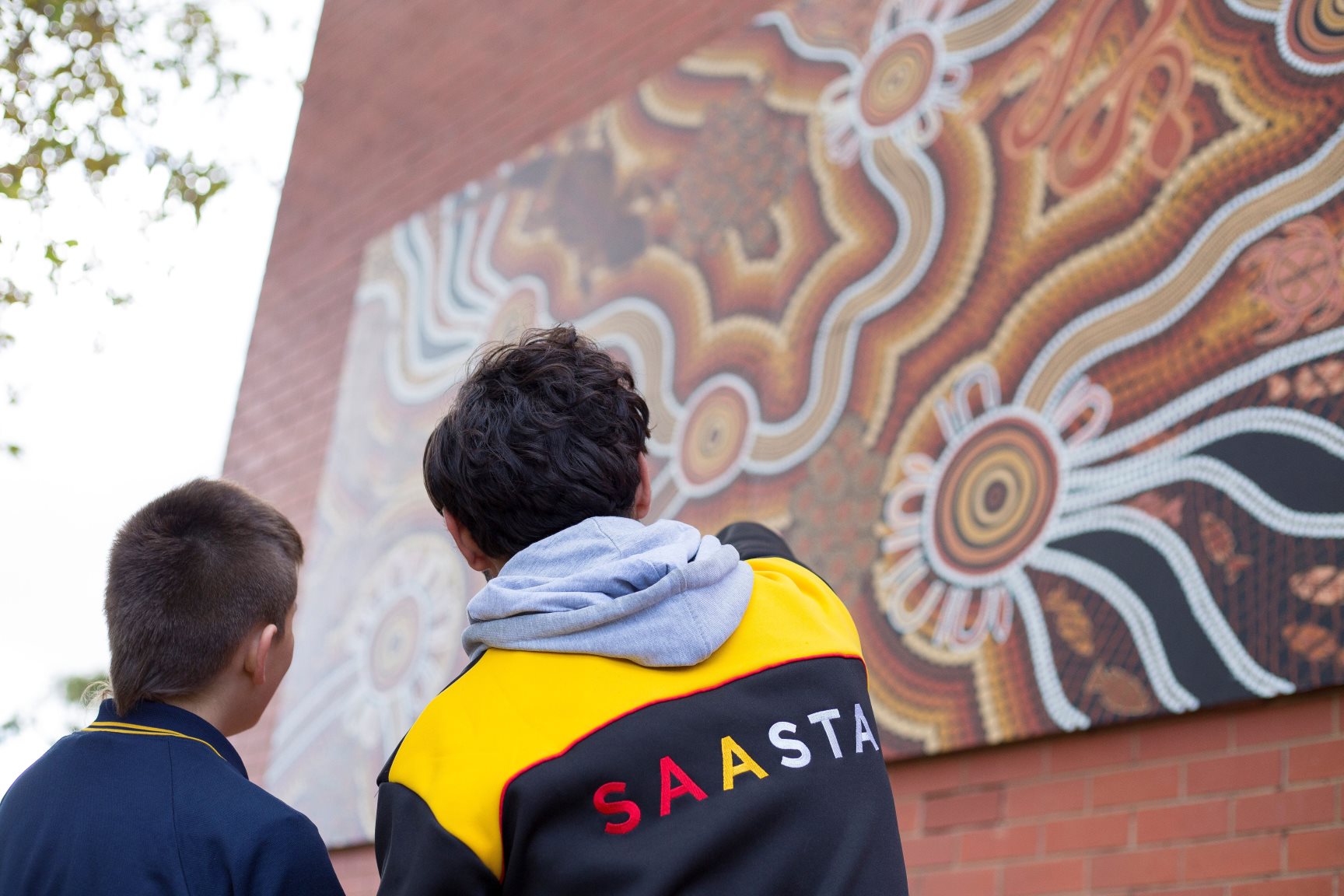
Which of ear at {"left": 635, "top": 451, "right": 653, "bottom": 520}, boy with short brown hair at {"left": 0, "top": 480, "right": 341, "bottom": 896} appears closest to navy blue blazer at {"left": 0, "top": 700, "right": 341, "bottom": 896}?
boy with short brown hair at {"left": 0, "top": 480, "right": 341, "bottom": 896}

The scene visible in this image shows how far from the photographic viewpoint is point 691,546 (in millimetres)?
1347

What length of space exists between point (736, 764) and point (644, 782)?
0.09 metres

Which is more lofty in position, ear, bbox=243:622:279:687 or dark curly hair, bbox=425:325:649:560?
dark curly hair, bbox=425:325:649:560

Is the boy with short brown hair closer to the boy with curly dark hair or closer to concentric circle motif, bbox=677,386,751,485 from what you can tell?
the boy with curly dark hair

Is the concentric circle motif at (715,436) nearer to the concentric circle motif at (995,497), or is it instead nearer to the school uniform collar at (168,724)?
the concentric circle motif at (995,497)

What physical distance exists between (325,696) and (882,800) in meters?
2.92

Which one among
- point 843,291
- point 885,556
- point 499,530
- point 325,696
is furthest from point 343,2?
point 499,530

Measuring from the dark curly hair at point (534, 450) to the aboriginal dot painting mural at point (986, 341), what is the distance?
116 cm

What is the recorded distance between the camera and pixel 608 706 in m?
1.23

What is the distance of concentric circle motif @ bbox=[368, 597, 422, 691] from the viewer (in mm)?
3686

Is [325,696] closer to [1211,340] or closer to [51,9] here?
[51,9]

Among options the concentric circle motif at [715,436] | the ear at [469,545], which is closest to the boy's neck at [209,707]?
the ear at [469,545]

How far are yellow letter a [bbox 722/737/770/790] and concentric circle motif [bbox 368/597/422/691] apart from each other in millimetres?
2552

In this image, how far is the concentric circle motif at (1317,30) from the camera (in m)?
2.23
